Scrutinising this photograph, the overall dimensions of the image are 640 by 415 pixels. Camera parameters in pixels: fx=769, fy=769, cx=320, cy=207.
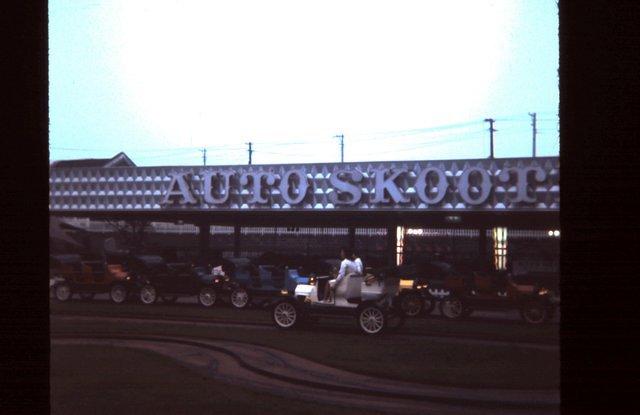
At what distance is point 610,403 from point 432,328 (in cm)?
1716

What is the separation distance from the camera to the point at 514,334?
60.6ft

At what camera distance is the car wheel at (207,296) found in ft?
85.9

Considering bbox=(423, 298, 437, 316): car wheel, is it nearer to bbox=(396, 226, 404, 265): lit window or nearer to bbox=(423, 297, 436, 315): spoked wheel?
bbox=(423, 297, 436, 315): spoked wheel

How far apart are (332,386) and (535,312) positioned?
1198 cm

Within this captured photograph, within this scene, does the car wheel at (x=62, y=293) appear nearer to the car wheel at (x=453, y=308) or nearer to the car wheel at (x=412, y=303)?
the car wheel at (x=412, y=303)

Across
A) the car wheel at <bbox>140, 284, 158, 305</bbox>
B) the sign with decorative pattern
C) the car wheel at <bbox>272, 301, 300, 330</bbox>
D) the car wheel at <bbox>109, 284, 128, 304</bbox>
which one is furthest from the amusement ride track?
the sign with decorative pattern

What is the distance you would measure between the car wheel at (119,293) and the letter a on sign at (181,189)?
9527 millimetres

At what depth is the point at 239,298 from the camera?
2558 centimetres

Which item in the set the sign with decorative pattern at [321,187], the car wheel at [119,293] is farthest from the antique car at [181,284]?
the sign with decorative pattern at [321,187]

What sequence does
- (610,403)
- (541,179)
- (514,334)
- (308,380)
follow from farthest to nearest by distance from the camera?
(541,179) < (514,334) < (308,380) < (610,403)

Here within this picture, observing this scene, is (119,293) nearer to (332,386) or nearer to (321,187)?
(321,187)

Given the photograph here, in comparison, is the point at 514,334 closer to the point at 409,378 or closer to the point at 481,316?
the point at 481,316

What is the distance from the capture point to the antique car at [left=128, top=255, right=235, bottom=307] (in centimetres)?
2623

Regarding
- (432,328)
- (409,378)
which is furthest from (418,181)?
(409,378)
